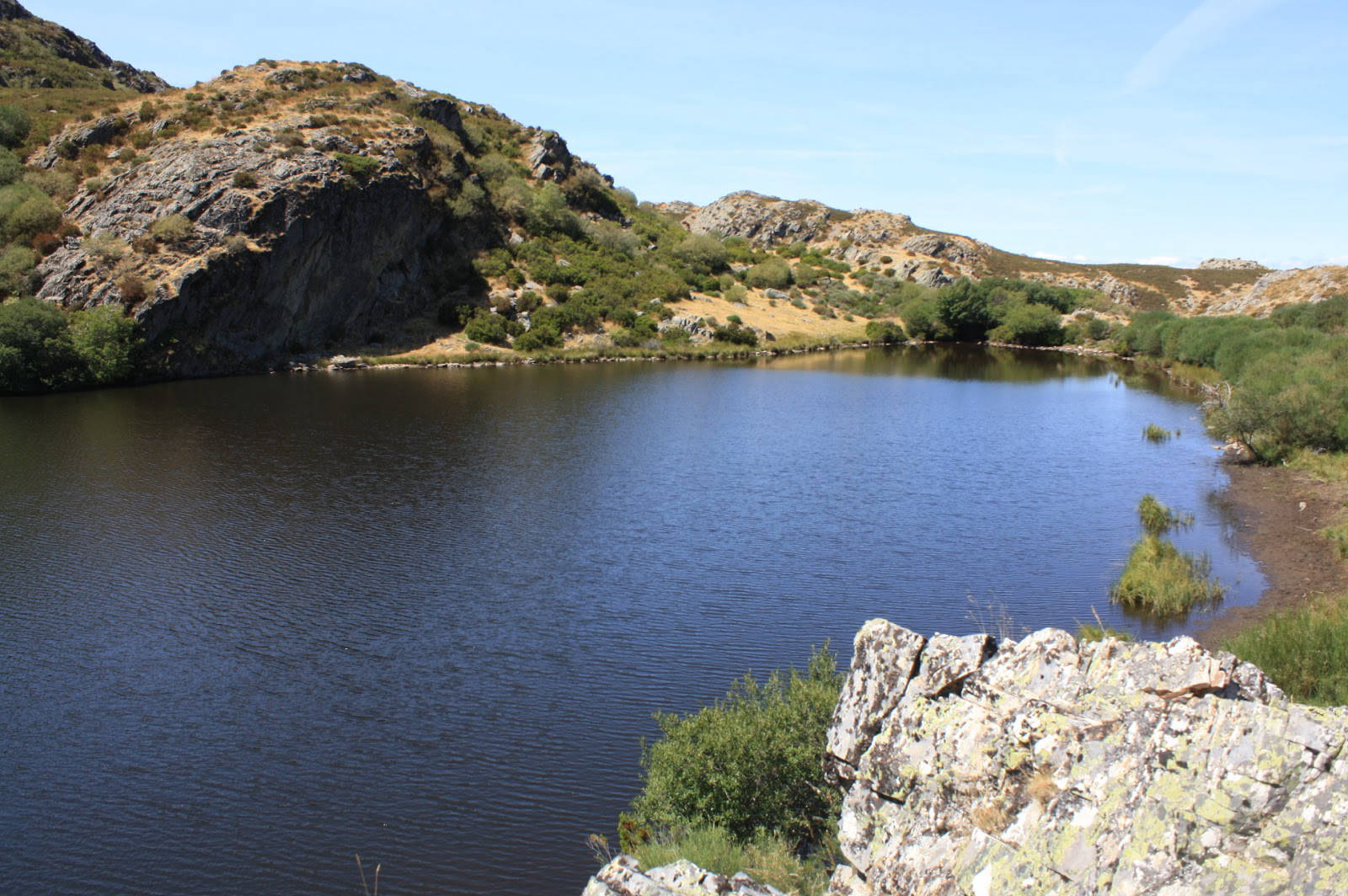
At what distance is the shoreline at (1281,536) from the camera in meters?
20.2

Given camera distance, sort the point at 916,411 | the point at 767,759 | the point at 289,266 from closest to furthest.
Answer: the point at 767,759 < the point at 916,411 < the point at 289,266

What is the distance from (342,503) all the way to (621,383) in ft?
107

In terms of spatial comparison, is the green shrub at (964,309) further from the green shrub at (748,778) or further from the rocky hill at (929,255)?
the green shrub at (748,778)

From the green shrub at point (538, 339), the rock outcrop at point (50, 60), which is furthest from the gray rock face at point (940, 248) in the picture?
the rock outcrop at point (50, 60)

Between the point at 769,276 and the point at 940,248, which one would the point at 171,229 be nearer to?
the point at 769,276

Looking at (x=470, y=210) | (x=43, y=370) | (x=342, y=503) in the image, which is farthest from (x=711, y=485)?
(x=470, y=210)

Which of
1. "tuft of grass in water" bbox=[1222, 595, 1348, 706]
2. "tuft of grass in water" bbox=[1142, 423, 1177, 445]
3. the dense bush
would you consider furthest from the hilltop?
"tuft of grass in water" bbox=[1222, 595, 1348, 706]

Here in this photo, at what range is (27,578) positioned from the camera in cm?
2175

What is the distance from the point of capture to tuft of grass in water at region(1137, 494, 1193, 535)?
27.2 metres

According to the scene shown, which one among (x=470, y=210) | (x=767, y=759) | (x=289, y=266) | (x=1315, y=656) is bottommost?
(x=767, y=759)

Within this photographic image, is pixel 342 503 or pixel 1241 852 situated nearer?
pixel 1241 852

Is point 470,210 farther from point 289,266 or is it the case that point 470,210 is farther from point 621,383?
point 621,383

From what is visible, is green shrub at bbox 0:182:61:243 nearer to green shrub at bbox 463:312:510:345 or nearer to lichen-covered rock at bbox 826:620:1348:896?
green shrub at bbox 463:312:510:345

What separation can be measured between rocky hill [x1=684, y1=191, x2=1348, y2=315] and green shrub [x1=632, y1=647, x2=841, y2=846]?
4589 inches
